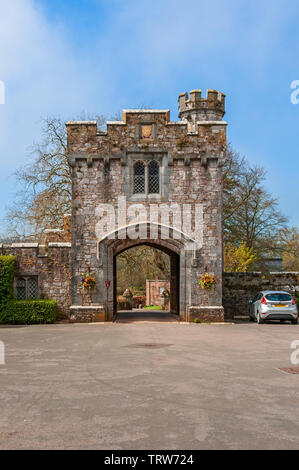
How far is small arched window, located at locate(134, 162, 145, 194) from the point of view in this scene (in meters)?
18.6

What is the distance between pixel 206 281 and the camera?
59.1 feet

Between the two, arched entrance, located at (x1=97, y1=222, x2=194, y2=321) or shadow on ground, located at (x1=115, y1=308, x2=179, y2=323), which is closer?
arched entrance, located at (x1=97, y1=222, x2=194, y2=321)

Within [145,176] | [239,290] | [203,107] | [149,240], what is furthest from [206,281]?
[203,107]

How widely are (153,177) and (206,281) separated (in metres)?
4.53

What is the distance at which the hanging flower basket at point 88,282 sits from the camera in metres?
17.8

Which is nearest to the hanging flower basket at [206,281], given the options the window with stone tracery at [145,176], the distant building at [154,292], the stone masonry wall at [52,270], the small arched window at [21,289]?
the window with stone tracery at [145,176]

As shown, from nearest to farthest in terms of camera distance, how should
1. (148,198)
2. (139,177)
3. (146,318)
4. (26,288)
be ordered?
(148,198) < (139,177) < (26,288) < (146,318)

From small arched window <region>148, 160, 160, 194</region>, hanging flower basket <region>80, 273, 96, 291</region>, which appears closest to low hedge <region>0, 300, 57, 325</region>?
hanging flower basket <region>80, 273, 96, 291</region>

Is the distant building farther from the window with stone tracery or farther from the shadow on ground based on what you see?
the window with stone tracery

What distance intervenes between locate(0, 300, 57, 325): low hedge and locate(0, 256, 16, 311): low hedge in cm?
22

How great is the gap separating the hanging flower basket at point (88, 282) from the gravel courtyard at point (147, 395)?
19.0ft

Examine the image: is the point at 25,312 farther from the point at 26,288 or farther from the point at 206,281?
the point at 206,281

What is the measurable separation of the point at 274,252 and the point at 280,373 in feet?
91.6

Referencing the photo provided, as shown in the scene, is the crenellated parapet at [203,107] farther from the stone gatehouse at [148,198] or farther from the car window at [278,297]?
the car window at [278,297]
